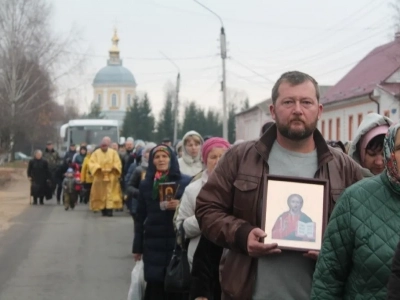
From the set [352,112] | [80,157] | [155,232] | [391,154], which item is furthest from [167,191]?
[352,112]

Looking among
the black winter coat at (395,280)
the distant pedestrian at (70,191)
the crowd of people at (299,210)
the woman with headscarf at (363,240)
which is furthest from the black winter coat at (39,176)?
the black winter coat at (395,280)

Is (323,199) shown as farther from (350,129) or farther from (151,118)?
(151,118)

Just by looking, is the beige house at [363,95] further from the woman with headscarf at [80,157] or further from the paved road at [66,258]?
the paved road at [66,258]

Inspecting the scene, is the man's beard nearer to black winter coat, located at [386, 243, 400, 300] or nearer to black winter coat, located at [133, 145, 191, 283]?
black winter coat, located at [386, 243, 400, 300]

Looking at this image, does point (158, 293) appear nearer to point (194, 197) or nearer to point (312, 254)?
point (194, 197)

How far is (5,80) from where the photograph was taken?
67250 millimetres

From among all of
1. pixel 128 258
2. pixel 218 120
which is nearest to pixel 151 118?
pixel 218 120

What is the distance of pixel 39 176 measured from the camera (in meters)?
28.6

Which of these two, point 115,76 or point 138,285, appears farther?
point 115,76

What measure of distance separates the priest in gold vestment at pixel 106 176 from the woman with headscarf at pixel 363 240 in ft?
65.4

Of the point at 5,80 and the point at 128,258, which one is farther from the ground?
the point at 5,80

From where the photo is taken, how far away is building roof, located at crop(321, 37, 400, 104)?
52.1 m

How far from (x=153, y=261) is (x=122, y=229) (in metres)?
11.8

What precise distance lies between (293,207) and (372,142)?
3.23 feet
